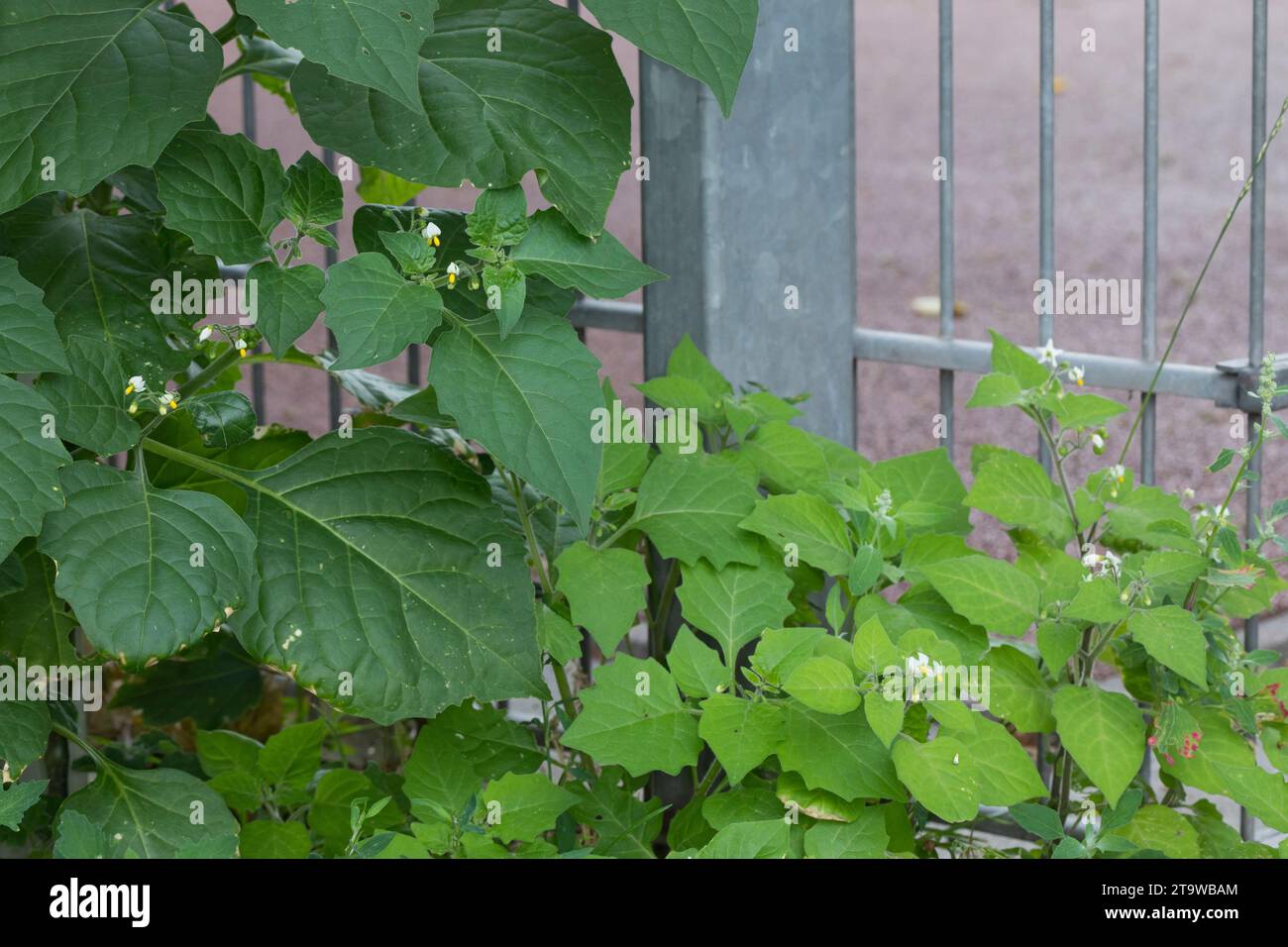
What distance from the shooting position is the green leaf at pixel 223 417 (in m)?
1.66

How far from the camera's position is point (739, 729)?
5.55ft

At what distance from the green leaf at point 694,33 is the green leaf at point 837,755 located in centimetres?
70

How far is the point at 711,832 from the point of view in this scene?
180cm

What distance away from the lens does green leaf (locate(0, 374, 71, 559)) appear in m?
1.43

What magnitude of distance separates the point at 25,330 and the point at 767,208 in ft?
3.53

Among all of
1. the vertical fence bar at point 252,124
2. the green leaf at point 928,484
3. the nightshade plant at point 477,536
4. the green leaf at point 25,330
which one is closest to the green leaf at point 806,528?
the nightshade plant at point 477,536

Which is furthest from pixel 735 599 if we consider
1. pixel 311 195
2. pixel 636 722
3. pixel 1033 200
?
pixel 1033 200

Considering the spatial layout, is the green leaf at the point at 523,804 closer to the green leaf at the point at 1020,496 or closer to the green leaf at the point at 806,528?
the green leaf at the point at 806,528

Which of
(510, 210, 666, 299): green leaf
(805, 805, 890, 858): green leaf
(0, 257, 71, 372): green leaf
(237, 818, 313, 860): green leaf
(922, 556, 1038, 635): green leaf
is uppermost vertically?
(510, 210, 666, 299): green leaf

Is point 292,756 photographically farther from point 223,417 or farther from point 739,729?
point 739,729

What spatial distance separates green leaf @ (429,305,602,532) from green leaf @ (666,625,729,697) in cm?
29

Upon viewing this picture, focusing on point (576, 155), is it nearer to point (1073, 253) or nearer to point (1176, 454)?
point (1176, 454)

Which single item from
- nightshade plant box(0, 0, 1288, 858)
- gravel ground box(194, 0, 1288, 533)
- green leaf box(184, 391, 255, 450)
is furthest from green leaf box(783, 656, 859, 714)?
gravel ground box(194, 0, 1288, 533)

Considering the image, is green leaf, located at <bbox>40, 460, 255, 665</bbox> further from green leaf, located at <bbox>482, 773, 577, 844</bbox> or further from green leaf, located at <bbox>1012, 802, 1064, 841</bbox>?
green leaf, located at <bbox>1012, 802, 1064, 841</bbox>
